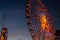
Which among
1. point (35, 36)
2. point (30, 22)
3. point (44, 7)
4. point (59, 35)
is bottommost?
point (59, 35)

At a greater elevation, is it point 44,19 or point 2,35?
point 44,19

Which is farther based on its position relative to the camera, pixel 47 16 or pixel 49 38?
pixel 47 16

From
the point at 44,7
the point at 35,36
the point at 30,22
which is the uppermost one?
the point at 44,7

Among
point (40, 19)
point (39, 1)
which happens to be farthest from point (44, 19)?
point (39, 1)

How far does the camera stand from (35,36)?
804 inches

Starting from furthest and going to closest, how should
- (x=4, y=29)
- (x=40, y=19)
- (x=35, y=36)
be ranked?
(x=4, y=29) < (x=40, y=19) < (x=35, y=36)

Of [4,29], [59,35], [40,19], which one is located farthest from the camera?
[59,35]

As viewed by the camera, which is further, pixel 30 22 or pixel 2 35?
pixel 2 35

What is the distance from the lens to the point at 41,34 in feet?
68.5

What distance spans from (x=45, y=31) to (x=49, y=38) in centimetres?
86

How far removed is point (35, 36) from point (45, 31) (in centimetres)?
175

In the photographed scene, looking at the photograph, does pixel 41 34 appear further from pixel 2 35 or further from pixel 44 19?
pixel 2 35

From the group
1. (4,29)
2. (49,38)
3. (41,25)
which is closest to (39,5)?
(41,25)

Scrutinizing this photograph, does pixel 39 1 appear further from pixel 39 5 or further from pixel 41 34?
pixel 41 34
